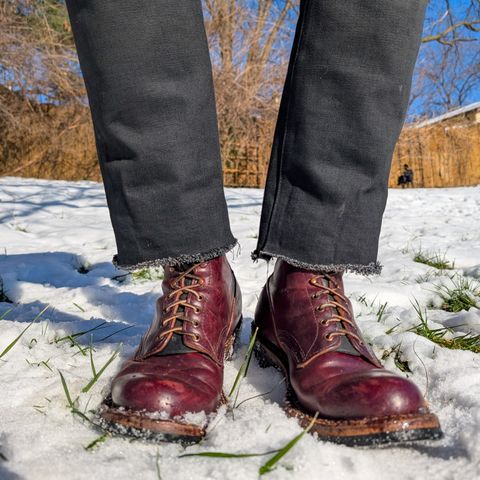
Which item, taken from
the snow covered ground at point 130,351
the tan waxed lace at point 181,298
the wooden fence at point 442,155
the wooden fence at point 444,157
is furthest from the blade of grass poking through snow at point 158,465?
the wooden fence at point 444,157

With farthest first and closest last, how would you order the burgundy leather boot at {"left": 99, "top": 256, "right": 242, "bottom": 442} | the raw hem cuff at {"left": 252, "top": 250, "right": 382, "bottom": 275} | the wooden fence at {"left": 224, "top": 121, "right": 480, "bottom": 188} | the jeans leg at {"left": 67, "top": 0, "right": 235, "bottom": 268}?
the wooden fence at {"left": 224, "top": 121, "right": 480, "bottom": 188} → the raw hem cuff at {"left": 252, "top": 250, "right": 382, "bottom": 275} → the jeans leg at {"left": 67, "top": 0, "right": 235, "bottom": 268} → the burgundy leather boot at {"left": 99, "top": 256, "right": 242, "bottom": 442}

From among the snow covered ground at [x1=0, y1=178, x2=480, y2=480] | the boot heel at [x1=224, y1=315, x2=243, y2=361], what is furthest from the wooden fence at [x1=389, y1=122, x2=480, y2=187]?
the boot heel at [x1=224, y1=315, x2=243, y2=361]

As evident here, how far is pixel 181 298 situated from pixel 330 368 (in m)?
0.29

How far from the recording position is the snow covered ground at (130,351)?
0.58 metres

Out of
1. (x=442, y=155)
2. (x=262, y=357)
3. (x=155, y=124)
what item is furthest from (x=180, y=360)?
(x=442, y=155)

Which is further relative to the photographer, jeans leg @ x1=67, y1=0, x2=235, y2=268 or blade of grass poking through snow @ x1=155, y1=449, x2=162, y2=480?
jeans leg @ x1=67, y1=0, x2=235, y2=268

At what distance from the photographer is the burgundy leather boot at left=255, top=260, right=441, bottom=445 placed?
2.08 ft

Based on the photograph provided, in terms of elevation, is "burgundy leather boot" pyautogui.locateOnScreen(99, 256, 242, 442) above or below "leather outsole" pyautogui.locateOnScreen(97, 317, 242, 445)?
above

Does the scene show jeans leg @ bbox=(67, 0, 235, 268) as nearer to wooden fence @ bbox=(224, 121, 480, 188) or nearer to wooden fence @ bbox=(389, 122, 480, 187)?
wooden fence @ bbox=(224, 121, 480, 188)

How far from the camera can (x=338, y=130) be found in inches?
31.7

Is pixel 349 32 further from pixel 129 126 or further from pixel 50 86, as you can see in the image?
pixel 50 86

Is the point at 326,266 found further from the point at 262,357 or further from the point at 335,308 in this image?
the point at 262,357

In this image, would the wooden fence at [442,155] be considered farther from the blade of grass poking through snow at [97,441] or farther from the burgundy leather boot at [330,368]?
the blade of grass poking through snow at [97,441]

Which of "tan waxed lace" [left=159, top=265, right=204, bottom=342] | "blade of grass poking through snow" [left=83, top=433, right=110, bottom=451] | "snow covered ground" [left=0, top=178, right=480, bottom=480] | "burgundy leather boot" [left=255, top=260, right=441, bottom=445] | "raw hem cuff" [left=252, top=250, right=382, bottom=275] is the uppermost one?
"raw hem cuff" [left=252, top=250, right=382, bottom=275]
